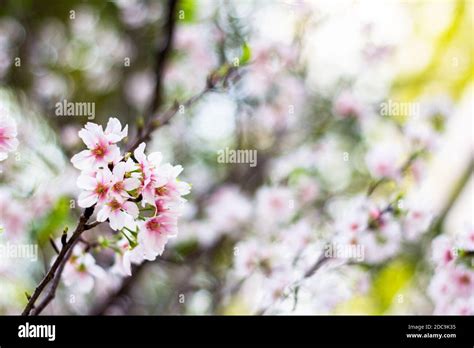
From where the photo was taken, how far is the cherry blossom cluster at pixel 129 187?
0.78m

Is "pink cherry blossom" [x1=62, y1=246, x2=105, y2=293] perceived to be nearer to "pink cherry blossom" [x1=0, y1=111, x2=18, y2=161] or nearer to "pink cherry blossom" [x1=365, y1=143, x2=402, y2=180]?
"pink cherry blossom" [x1=0, y1=111, x2=18, y2=161]

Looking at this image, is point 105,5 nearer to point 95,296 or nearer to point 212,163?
point 212,163

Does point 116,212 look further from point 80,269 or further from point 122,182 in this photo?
point 80,269

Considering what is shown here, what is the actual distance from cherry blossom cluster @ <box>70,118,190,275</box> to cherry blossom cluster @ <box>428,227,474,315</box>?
0.67 metres

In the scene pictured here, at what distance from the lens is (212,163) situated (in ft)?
7.08

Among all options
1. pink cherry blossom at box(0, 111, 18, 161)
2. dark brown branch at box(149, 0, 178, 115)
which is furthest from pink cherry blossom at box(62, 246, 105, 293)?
dark brown branch at box(149, 0, 178, 115)

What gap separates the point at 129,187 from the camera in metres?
0.78

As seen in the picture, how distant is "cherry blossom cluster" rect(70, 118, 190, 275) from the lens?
777 millimetres

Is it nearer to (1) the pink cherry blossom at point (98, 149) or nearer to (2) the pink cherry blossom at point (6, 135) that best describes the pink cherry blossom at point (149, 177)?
(1) the pink cherry blossom at point (98, 149)

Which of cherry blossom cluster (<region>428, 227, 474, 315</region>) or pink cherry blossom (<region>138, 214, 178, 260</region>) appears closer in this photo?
pink cherry blossom (<region>138, 214, 178, 260</region>)

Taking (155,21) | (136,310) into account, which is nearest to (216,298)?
(136,310)

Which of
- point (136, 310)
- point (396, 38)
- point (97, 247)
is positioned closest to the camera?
point (97, 247)
